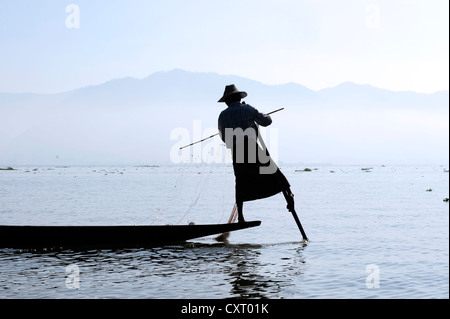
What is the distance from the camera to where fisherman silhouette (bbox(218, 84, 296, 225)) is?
14.2 metres

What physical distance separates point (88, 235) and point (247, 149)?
449 cm

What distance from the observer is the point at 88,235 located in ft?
47.9

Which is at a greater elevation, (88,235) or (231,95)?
(231,95)

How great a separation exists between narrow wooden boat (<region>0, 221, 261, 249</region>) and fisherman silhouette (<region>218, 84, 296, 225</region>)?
0.90 m

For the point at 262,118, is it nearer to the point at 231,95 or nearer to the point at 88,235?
the point at 231,95

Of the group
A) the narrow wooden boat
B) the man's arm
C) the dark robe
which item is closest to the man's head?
the man's arm

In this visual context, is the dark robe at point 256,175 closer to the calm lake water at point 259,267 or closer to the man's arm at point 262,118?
the man's arm at point 262,118

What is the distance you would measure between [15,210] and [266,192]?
1967cm

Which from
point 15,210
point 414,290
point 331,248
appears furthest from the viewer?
point 15,210

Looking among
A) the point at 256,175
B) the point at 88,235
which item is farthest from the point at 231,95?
the point at 88,235

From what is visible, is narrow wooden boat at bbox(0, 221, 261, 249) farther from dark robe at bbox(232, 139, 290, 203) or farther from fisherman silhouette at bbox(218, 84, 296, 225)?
fisherman silhouette at bbox(218, 84, 296, 225)

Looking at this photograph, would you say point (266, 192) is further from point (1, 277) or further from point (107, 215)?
point (107, 215)

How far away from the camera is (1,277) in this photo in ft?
38.0
